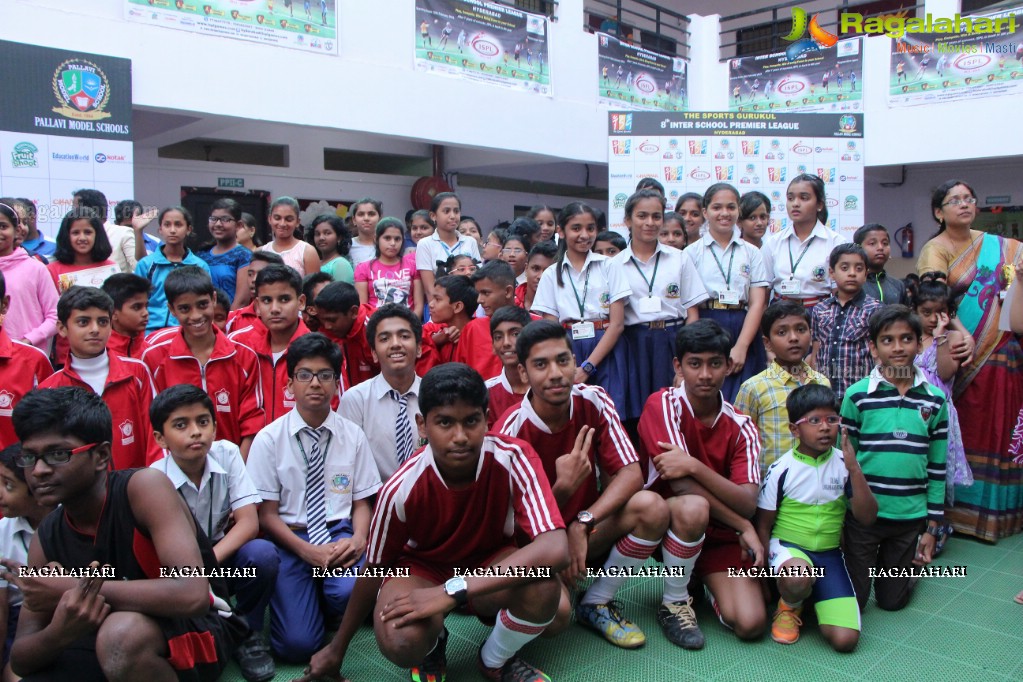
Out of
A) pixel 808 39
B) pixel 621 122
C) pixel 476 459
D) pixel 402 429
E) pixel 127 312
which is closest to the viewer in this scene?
pixel 476 459

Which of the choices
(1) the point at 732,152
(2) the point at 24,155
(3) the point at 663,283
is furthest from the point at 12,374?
(1) the point at 732,152

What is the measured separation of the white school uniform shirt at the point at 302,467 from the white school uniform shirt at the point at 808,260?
8.35ft

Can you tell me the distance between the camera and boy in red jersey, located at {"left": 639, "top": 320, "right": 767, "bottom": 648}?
274cm

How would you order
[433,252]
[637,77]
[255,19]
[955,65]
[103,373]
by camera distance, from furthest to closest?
1. [637,77]
2. [955,65]
3. [255,19]
4. [433,252]
5. [103,373]

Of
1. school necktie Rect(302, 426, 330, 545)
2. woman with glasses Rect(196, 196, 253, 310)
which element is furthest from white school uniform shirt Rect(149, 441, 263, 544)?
woman with glasses Rect(196, 196, 253, 310)

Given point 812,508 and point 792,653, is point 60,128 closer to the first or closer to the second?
point 812,508

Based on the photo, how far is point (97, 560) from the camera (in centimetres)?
205

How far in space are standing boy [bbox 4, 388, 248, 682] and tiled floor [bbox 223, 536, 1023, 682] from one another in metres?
0.59

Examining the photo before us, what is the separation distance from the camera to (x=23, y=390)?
121 inches

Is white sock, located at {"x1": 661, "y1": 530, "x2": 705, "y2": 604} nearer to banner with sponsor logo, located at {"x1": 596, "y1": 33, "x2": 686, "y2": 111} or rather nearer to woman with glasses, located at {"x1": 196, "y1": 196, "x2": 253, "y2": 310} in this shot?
woman with glasses, located at {"x1": 196, "y1": 196, "x2": 253, "y2": 310}

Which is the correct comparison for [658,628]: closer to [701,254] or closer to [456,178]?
[701,254]

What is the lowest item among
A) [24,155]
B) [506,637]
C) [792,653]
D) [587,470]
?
[792,653]

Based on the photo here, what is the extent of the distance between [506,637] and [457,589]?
0.36 m

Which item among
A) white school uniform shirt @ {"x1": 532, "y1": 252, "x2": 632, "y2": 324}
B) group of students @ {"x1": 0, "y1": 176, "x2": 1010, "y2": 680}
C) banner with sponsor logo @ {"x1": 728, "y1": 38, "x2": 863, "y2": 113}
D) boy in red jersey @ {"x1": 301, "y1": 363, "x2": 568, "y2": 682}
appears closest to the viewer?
group of students @ {"x1": 0, "y1": 176, "x2": 1010, "y2": 680}
